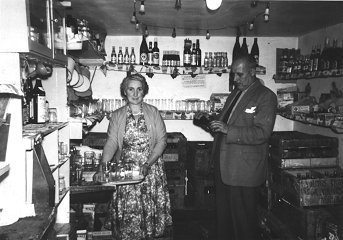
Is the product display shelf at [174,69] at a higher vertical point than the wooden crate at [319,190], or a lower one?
higher

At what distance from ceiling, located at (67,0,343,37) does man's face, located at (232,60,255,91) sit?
0.66m

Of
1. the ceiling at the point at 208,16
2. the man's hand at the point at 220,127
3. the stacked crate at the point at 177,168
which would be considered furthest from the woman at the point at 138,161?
the stacked crate at the point at 177,168

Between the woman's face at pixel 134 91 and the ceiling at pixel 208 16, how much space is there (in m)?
0.88

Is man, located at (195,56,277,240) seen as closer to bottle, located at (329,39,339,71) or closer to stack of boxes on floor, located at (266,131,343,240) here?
stack of boxes on floor, located at (266,131,343,240)

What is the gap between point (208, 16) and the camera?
163 inches

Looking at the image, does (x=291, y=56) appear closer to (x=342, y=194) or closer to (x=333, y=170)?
(x=333, y=170)

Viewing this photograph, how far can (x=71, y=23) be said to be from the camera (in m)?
3.48

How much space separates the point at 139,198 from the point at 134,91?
1021 millimetres

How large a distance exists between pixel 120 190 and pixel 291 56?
325 centimetres

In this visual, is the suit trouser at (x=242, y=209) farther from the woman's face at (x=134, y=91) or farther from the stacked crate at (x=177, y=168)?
the stacked crate at (x=177, y=168)

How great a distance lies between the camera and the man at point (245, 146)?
324cm

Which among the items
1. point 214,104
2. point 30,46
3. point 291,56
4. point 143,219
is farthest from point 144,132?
point 291,56

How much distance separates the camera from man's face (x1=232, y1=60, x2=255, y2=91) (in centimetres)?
331

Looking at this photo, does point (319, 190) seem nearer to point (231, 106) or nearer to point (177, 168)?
point (231, 106)
